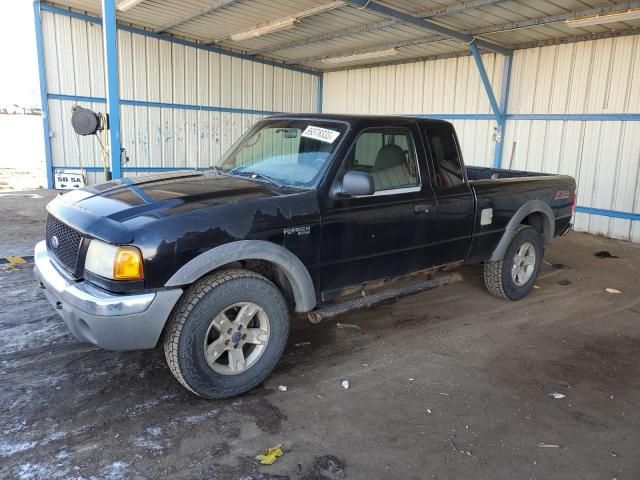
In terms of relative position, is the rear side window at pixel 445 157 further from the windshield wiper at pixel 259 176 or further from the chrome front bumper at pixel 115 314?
the chrome front bumper at pixel 115 314

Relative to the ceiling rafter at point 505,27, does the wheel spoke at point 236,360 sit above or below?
below

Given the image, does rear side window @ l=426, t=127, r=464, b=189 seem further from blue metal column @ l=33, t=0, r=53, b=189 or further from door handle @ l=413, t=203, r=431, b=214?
blue metal column @ l=33, t=0, r=53, b=189

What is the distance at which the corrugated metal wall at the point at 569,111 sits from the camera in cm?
939

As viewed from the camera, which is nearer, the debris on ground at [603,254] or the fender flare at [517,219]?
the fender flare at [517,219]

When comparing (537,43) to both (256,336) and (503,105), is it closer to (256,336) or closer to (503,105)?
(503,105)

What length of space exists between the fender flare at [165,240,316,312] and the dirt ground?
26.0 inches

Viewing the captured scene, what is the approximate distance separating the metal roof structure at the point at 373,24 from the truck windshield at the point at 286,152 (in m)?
5.13

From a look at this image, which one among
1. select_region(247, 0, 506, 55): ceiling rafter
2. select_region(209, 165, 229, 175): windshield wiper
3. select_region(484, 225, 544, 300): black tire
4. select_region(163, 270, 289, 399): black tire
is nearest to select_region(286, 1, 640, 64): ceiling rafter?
select_region(247, 0, 506, 55): ceiling rafter

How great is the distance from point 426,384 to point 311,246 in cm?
134

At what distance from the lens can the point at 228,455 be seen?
109 inches

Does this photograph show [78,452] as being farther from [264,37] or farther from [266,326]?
[264,37]

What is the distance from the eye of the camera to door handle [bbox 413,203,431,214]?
4.17m

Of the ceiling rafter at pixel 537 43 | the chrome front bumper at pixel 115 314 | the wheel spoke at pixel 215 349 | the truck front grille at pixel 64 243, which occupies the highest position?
the ceiling rafter at pixel 537 43

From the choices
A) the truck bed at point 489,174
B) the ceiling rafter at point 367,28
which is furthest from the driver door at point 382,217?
the ceiling rafter at point 367,28
